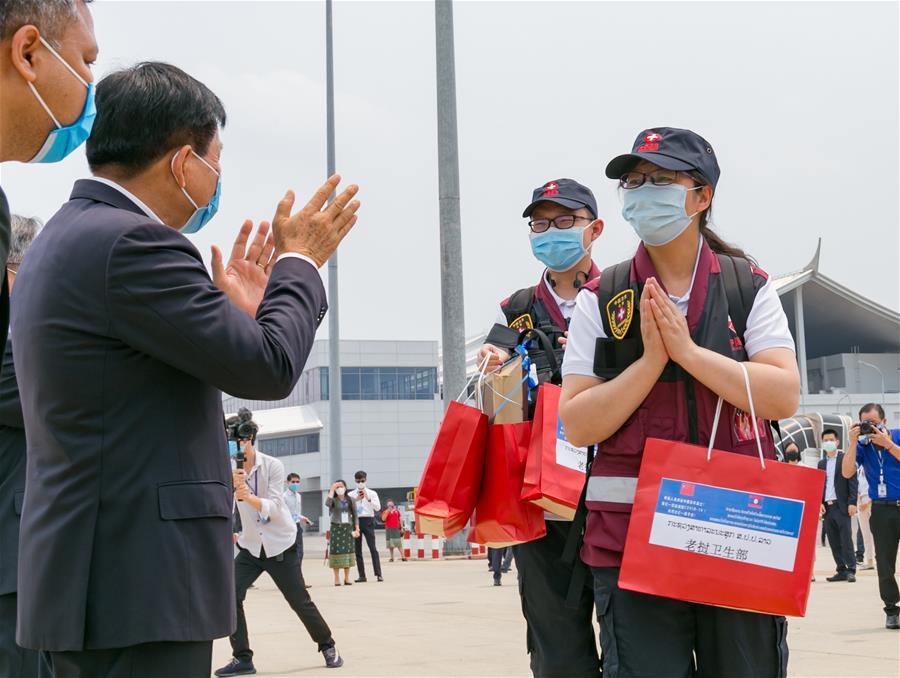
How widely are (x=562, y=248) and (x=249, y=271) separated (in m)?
2.18

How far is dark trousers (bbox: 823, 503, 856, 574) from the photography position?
15164 millimetres

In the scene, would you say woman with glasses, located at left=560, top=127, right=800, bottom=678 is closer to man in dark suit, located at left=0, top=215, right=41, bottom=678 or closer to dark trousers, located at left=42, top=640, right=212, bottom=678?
dark trousers, located at left=42, top=640, right=212, bottom=678

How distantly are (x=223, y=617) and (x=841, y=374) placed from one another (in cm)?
6755

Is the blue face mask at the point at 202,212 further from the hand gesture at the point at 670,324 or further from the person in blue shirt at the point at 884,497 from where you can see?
the person in blue shirt at the point at 884,497

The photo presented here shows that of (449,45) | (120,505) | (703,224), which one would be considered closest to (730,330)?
(703,224)

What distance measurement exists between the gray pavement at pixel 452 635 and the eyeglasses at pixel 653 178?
176 inches

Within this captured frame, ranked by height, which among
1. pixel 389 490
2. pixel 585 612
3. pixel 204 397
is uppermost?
pixel 204 397

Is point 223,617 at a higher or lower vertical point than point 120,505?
lower

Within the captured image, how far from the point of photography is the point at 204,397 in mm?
2711

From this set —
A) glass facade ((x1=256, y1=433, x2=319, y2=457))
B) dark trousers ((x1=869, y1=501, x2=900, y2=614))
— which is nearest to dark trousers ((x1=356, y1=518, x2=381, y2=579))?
dark trousers ((x1=869, y1=501, x2=900, y2=614))

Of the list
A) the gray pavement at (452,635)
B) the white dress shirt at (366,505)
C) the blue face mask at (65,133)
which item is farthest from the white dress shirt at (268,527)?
the white dress shirt at (366,505)

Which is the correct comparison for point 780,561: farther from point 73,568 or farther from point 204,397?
point 73,568

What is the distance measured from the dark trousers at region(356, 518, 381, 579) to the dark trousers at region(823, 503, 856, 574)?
765cm

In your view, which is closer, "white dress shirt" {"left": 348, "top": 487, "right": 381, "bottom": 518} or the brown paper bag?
the brown paper bag
